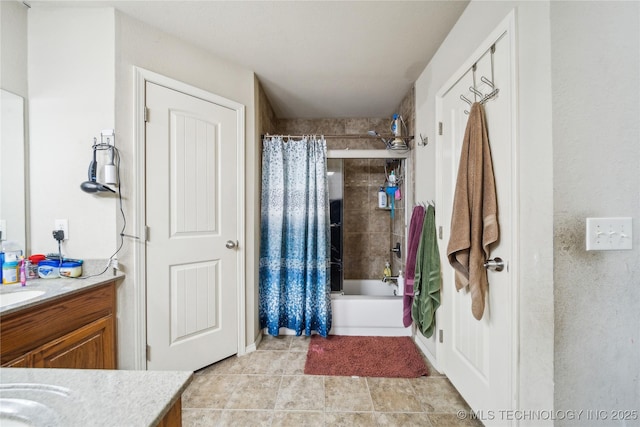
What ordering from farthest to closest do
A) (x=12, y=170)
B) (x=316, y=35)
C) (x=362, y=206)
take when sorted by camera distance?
(x=362, y=206) → (x=316, y=35) → (x=12, y=170)

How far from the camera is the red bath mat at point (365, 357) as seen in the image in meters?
1.83

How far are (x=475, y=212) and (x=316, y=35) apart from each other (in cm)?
153

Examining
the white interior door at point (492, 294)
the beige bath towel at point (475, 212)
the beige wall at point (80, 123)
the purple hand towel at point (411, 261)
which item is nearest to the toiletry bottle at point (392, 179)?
the purple hand towel at point (411, 261)

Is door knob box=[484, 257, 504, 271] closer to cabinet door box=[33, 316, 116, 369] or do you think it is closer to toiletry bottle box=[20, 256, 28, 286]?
cabinet door box=[33, 316, 116, 369]

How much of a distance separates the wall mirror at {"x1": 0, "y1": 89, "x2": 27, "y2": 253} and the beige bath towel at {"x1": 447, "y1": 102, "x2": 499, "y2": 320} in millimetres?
2422

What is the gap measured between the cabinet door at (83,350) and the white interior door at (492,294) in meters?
2.08

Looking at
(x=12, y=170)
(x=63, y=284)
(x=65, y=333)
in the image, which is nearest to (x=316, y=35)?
(x=12, y=170)

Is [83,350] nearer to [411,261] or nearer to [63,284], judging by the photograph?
[63,284]

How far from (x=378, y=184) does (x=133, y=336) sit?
277 cm

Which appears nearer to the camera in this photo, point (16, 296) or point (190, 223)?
point (16, 296)

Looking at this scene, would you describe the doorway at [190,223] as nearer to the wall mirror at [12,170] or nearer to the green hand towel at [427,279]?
the wall mirror at [12,170]

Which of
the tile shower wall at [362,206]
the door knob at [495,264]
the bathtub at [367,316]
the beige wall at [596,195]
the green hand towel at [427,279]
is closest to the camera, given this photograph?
the beige wall at [596,195]

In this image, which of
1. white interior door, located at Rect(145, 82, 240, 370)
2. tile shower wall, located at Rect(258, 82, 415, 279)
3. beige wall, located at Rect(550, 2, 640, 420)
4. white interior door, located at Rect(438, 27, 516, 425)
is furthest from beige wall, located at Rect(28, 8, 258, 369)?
beige wall, located at Rect(550, 2, 640, 420)

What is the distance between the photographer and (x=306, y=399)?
1578 mm
